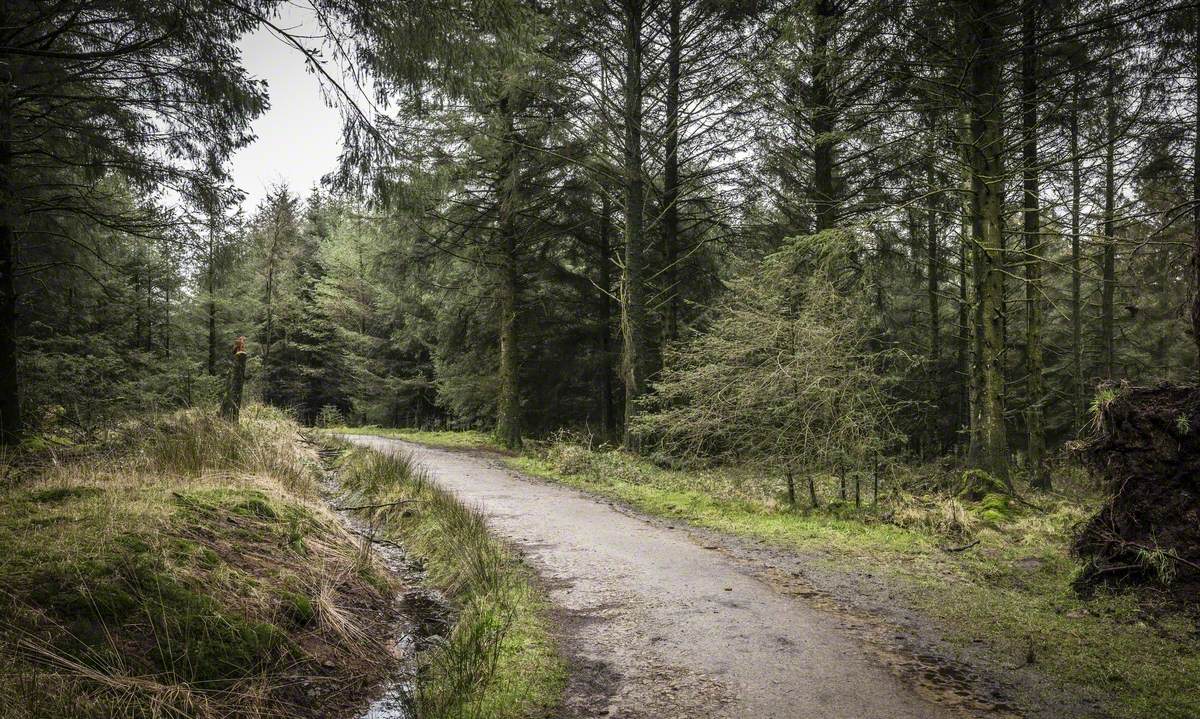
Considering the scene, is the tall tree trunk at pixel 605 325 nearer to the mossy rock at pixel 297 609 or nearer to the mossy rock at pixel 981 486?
the mossy rock at pixel 981 486

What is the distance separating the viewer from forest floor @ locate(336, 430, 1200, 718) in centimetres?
321

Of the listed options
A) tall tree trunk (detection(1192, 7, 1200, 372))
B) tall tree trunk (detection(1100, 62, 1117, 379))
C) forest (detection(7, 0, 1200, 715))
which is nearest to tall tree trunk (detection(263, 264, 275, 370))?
forest (detection(7, 0, 1200, 715))

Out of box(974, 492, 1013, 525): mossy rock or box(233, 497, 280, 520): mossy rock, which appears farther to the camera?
box(974, 492, 1013, 525): mossy rock

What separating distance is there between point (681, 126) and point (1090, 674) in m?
12.4

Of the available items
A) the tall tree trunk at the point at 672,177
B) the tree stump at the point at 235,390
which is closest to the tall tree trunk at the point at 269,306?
the tree stump at the point at 235,390

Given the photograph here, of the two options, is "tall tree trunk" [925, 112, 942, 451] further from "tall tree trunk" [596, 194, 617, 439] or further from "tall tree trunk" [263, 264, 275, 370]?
"tall tree trunk" [263, 264, 275, 370]

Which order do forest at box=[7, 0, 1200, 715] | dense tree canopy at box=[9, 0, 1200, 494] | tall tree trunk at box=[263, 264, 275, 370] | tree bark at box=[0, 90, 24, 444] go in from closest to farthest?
forest at box=[7, 0, 1200, 715], dense tree canopy at box=[9, 0, 1200, 494], tree bark at box=[0, 90, 24, 444], tall tree trunk at box=[263, 264, 275, 370]

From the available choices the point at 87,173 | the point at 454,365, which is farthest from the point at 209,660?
the point at 454,365

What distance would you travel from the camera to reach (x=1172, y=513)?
14.8 ft

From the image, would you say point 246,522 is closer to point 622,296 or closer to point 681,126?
point 622,296

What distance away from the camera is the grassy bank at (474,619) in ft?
10.3

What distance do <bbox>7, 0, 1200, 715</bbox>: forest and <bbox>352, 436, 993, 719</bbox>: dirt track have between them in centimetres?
259

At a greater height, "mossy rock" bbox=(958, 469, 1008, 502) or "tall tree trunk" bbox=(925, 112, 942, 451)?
"tall tree trunk" bbox=(925, 112, 942, 451)

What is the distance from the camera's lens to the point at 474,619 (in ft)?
13.5
